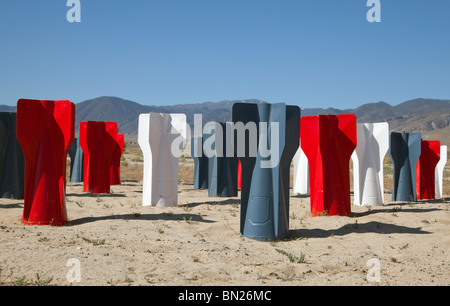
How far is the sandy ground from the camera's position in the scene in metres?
4.29

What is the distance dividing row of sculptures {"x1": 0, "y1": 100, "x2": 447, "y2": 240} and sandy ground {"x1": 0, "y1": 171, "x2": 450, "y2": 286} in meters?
0.50

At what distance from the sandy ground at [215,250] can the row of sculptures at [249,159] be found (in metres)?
0.50

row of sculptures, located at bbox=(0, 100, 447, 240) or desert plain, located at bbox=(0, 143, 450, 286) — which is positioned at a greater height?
row of sculptures, located at bbox=(0, 100, 447, 240)

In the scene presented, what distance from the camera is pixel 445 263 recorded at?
5113 mm

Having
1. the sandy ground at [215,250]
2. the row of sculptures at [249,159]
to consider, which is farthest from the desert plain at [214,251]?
the row of sculptures at [249,159]

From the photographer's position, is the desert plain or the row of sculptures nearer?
the desert plain

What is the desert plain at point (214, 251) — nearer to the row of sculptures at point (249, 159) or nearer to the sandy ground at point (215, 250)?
the sandy ground at point (215, 250)

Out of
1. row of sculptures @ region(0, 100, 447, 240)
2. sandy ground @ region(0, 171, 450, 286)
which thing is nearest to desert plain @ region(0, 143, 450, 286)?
sandy ground @ region(0, 171, 450, 286)

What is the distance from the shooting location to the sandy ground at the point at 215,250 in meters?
4.29

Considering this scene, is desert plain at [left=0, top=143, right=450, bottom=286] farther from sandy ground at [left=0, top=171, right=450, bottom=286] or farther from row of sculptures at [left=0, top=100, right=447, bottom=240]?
row of sculptures at [left=0, top=100, right=447, bottom=240]

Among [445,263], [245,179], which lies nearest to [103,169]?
[245,179]

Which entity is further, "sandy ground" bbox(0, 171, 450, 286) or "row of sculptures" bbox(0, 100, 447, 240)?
"row of sculptures" bbox(0, 100, 447, 240)

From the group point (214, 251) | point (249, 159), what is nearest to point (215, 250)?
point (214, 251)
